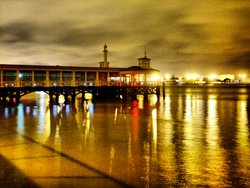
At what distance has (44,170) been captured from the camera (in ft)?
28.0

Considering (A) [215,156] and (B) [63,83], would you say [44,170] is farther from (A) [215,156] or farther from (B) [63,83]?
(B) [63,83]

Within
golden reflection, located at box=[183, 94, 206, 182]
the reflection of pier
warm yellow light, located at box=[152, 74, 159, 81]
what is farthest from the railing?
golden reflection, located at box=[183, 94, 206, 182]

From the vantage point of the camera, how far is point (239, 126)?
17.9m

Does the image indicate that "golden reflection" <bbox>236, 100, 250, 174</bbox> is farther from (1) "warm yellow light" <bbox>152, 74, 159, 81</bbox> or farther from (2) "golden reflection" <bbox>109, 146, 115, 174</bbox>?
(1) "warm yellow light" <bbox>152, 74, 159, 81</bbox>

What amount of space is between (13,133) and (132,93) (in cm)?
3117

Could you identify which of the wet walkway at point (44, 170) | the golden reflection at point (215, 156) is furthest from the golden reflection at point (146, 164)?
the golden reflection at point (215, 156)

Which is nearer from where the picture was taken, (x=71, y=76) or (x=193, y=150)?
(x=193, y=150)

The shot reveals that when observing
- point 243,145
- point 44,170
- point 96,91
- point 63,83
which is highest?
point 63,83

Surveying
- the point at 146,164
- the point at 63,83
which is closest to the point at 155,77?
the point at 63,83

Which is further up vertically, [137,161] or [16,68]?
[16,68]

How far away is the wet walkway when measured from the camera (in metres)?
7.56

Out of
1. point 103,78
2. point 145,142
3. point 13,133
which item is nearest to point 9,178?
point 145,142

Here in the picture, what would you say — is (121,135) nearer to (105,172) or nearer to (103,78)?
(105,172)

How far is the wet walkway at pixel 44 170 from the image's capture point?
7.56m
